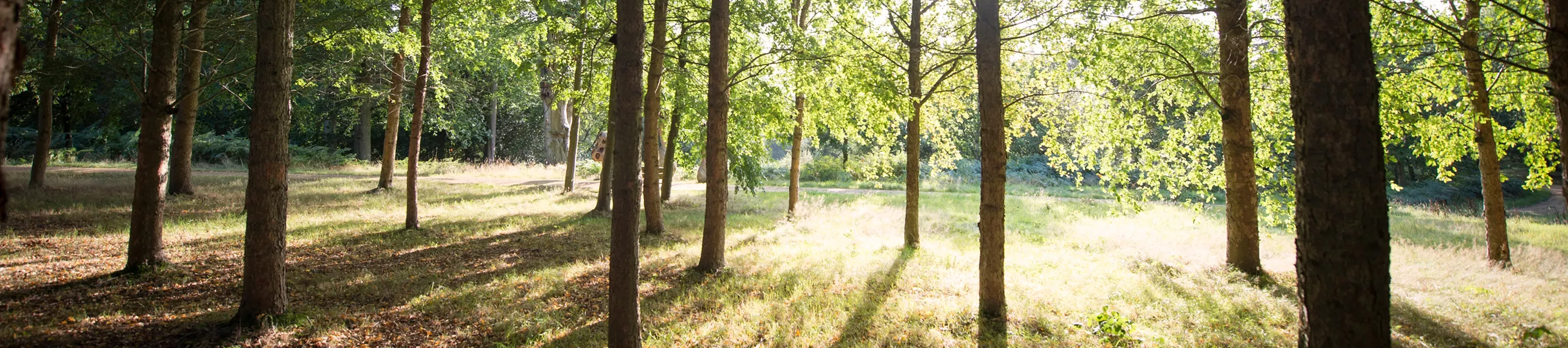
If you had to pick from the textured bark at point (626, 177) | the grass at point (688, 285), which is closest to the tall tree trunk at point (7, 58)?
the textured bark at point (626, 177)

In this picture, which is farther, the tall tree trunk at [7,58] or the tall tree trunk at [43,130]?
the tall tree trunk at [43,130]

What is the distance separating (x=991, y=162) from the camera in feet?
23.3

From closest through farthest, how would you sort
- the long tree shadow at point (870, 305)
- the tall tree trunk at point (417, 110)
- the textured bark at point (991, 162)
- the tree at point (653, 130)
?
the long tree shadow at point (870, 305) < the textured bark at point (991, 162) < the tree at point (653, 130) < the tall tree trunk at point (417, 110)

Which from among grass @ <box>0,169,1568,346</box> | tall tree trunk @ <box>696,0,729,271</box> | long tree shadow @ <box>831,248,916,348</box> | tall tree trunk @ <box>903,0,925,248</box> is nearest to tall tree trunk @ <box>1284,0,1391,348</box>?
grass @ <box>0,169,1568,346</box>

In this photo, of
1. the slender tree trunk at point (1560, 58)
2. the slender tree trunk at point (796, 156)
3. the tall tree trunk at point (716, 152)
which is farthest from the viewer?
the slender tree trunk at point (796, 156)

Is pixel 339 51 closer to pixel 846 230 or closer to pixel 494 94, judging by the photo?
pixel 494 94

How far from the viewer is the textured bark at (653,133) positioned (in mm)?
11531

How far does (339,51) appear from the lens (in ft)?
66.5

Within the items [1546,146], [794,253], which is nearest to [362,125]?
[794,253]

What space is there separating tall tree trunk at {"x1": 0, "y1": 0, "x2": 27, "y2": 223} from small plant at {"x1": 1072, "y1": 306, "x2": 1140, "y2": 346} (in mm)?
6052

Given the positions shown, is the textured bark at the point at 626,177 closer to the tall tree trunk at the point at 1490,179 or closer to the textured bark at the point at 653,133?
the textured bark at the point at 653,133

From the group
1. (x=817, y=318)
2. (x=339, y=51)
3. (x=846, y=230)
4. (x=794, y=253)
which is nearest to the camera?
(x=817, y=318)

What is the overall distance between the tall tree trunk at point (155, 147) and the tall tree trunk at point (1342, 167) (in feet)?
35.0

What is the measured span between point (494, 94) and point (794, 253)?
66.1ft
